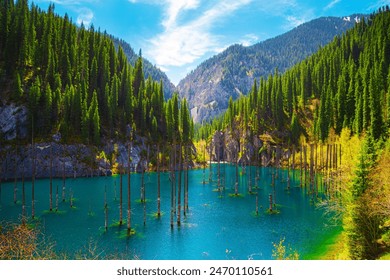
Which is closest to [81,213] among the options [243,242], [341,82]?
[243,242]

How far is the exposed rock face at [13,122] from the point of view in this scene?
111m

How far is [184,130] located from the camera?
167m

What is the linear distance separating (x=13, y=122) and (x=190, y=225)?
8911cm

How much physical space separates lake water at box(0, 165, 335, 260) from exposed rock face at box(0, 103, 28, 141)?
33.8m

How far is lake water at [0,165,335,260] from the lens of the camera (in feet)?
143

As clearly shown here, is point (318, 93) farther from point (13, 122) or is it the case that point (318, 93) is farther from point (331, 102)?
point (13, 122)

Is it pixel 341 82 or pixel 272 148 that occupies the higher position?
pixel 341 82

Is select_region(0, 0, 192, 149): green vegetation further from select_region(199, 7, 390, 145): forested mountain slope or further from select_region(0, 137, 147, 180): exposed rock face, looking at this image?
select_region(199, 7, 390, 145): forested mountain slope

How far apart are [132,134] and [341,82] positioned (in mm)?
94085

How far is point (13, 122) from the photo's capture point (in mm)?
113438

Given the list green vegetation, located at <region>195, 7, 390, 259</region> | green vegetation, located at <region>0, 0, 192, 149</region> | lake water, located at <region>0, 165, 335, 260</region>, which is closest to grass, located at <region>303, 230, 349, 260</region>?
lake water, located at <region>0, 165, 335, 260</region>

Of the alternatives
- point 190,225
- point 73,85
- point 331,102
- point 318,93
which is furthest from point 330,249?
point 318,93
